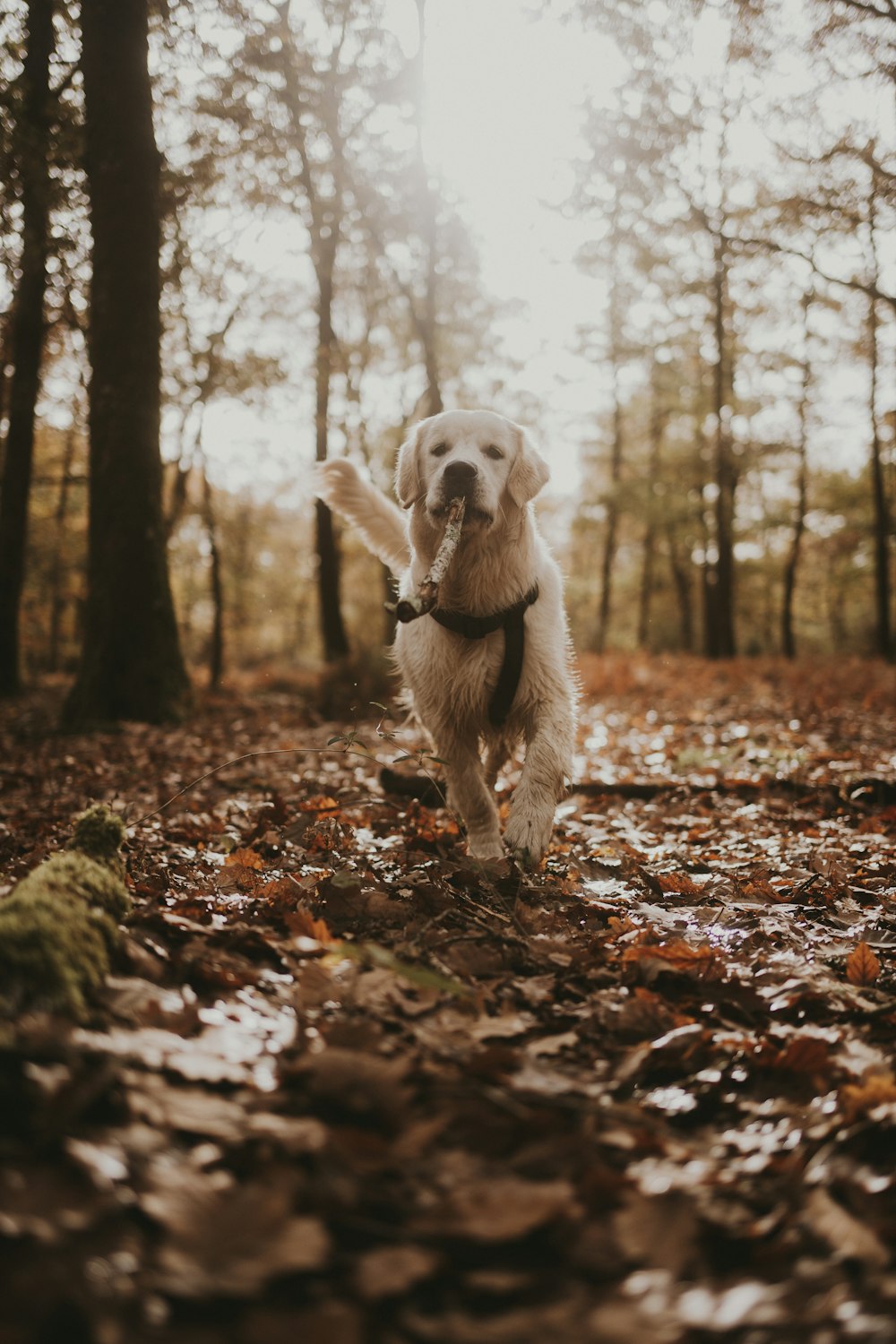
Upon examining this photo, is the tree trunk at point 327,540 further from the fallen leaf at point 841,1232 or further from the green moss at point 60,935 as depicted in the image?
the fallen leaf at point 841,1232

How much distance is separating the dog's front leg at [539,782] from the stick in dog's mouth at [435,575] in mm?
766

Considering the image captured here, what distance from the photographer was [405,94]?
49.7ft

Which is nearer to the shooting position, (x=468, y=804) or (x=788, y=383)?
(x=468, y=804)

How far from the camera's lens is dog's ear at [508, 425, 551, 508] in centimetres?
416

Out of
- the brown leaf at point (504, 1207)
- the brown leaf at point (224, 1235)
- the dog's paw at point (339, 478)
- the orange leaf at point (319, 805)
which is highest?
the dog's paw at point (339, 478)

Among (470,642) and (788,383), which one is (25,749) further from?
(788,383)

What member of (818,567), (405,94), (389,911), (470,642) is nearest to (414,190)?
(405,94)

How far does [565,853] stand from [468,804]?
0.52 meters

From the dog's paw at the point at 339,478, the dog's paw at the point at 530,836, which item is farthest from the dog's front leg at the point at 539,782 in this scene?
the dog's paw at the point at 339,478

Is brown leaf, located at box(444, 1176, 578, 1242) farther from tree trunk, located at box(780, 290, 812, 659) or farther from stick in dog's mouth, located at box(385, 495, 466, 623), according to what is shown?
tree trunk, located at box(780, 290, 812, 659)

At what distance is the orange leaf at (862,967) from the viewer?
101 inches

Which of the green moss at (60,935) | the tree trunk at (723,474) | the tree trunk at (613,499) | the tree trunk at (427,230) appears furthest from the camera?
the tree trunk at (613,499)

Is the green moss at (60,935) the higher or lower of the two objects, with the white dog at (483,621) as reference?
lower

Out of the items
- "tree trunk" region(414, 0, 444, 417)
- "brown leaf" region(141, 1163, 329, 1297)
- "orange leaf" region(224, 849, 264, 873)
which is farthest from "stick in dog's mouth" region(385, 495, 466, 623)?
"tree trunk" region(414, 0, 444, 417)
